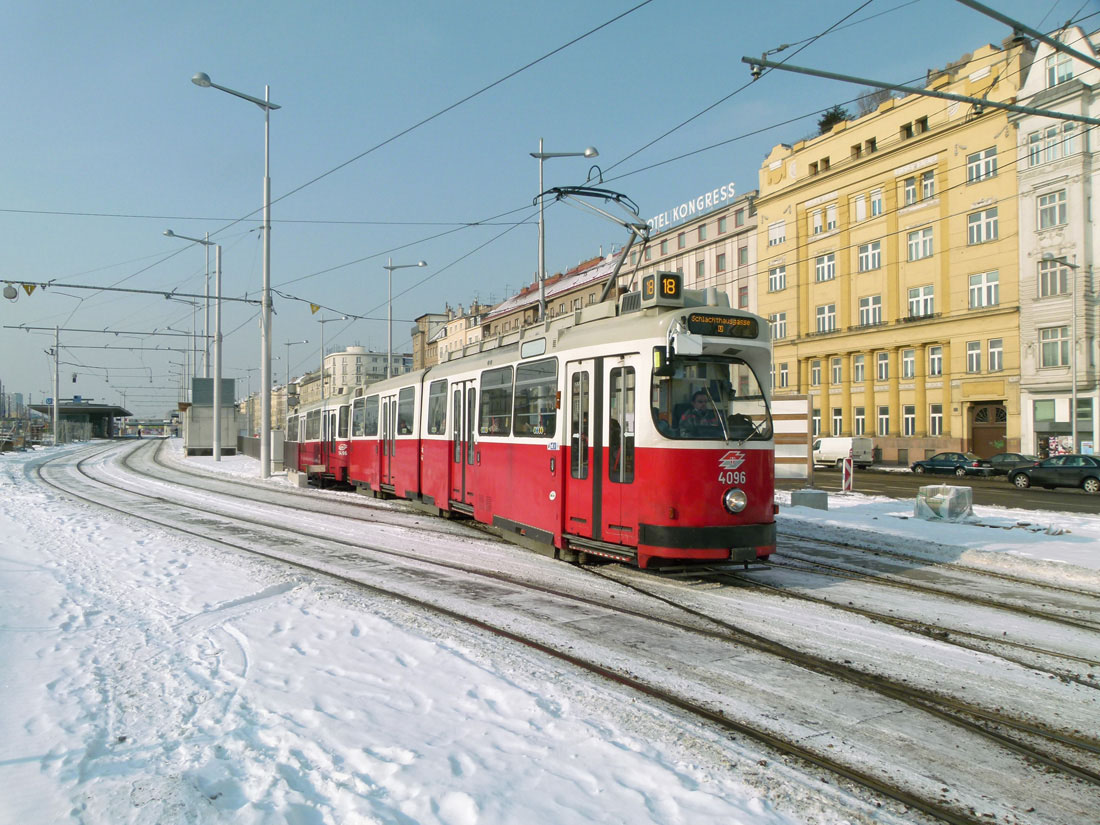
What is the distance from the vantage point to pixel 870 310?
46.8 m

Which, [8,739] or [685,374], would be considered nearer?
[8,739]

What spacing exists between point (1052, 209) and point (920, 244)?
711 cm

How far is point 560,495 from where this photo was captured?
32.5 feet

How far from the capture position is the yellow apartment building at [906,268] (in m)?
39.7

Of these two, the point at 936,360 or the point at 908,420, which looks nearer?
the point at 936,360

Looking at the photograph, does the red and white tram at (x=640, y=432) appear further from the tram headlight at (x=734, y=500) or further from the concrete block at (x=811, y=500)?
the concrete block at (x=811, y=500)

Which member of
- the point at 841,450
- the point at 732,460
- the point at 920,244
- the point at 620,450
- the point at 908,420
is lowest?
the point at 841,450

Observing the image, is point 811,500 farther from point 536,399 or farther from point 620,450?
point 620,450

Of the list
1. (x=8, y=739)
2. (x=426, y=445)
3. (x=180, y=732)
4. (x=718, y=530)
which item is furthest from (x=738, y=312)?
(x=426, y=445)

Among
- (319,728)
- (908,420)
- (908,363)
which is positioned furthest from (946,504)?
(908,363)

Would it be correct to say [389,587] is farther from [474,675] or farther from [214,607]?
[474,675]

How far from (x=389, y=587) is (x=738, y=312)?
4.98m

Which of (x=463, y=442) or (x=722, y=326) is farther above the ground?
(x=722, y=326)

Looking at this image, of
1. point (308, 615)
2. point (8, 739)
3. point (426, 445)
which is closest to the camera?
point (8, 739)
